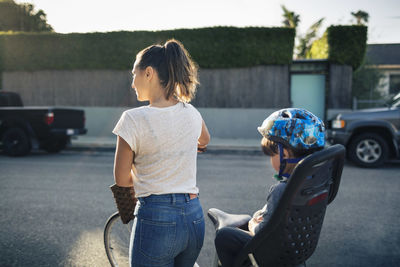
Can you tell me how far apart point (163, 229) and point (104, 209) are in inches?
140

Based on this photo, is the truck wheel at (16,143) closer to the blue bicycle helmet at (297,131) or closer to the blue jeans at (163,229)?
the blue jeans at (163,229)

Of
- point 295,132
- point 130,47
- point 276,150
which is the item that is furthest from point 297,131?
point 130,47

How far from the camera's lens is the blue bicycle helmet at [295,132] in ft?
5.78

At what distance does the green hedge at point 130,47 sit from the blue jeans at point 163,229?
13.5 meters

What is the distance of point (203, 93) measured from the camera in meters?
15.1

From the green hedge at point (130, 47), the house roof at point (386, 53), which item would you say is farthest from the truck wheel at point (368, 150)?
the house roof at point (386, 53)

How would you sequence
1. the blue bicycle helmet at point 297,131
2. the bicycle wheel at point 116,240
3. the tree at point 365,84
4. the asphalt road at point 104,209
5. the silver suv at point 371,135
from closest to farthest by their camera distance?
the blue bicycle helmet at point 297,131 → the bicycle wheel at point 116,240 → the asphalt road at point 104,209 → the silver suv at point 371,135 → the tree at point 365,84

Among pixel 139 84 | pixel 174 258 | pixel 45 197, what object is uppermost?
pixel 139 84

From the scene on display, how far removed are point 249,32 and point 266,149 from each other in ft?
43.7

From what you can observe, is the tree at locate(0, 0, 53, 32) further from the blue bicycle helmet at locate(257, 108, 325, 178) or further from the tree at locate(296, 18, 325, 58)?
the blue bicycle helmet at locate(257, 108, 325, 178)

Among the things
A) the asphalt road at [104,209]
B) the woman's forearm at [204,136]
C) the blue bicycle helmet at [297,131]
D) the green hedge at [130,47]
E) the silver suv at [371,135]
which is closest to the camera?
the blue bicycle helmet at [297,131]

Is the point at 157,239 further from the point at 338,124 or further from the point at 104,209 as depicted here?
the point at 338,124

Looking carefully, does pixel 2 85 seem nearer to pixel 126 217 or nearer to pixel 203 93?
pixel 203 93

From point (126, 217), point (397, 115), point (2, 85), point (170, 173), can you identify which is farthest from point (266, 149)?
point (2, 85)
